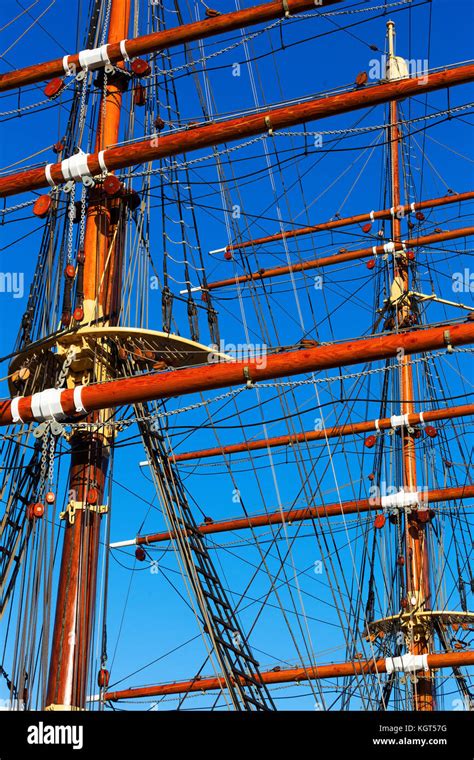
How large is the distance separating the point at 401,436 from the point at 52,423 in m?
14.6

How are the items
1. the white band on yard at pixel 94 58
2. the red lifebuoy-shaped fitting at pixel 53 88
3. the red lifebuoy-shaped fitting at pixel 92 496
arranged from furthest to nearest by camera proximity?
the white band on yard at pixel 94 58
the red lifebuoy-shaped fitting at pixel 53 88
the red lifebuoy-shaped fitting at pixel 92 496

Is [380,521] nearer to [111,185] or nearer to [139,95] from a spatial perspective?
[139,95]

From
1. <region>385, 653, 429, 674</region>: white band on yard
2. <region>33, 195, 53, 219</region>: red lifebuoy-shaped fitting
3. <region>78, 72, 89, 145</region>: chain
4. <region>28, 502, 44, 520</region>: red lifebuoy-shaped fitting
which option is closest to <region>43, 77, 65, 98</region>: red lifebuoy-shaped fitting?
<region>78, 72, 89, 145</region>: chain

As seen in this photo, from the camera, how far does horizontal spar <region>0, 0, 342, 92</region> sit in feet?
57.7

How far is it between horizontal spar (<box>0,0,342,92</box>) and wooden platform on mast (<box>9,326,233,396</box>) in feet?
17.4

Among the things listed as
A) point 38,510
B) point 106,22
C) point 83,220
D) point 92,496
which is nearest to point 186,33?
point 106,22

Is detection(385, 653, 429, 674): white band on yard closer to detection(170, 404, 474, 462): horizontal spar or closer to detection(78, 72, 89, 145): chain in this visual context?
detection(170, 404, 474, 462): horizontal spar

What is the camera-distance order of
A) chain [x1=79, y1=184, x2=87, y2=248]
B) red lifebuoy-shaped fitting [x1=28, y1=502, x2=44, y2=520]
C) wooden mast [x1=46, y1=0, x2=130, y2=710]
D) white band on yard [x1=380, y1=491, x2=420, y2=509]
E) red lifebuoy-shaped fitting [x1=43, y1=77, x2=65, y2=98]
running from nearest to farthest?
wooden mast [x1=46, y1=0, x2=130, y2=710], red lifebuoy-shaped fitting [x1=28, y1=502, x2=44, y2=520], chain [x1=79, y1=184, x2=87, y2=248], red lifebuoy-shaped fitting [x1=43, y1=77, x2=65, y2=98], white band on yard [x1=380, y1=491, x2=420, y2=509]

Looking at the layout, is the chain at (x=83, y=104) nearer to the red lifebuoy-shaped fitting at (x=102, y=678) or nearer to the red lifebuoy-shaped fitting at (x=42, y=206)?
the red lifebuoy-shaped fitting at (x=42, y=206)

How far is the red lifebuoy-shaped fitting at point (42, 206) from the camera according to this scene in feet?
53.0

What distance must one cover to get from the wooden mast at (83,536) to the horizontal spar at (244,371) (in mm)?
692

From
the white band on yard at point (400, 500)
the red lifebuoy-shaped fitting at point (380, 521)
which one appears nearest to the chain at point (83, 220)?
the red lifebuoy-shaped fitting at point (380, 521)

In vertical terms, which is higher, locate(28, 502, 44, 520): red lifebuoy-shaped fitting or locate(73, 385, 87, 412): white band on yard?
locate(73, 385, 87, 412): white band on yard

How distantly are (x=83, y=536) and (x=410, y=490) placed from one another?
14.0 m
